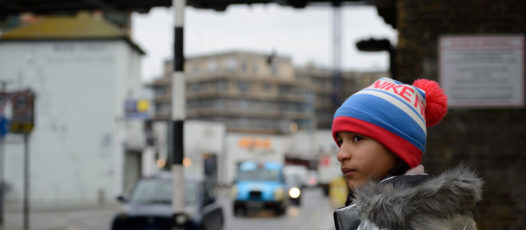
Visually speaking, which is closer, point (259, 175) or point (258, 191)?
point (258, 191)

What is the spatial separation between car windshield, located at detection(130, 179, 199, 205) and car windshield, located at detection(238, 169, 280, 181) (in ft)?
41.2

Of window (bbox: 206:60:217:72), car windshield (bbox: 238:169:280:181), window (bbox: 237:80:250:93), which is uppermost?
window (bbox: 206:60:217:72)

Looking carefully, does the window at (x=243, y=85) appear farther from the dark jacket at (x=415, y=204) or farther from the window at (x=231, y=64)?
the dark jacket at (x=415, y=204)

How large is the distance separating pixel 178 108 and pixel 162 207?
233 inches

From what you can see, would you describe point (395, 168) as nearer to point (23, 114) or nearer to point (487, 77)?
point (487, 77)

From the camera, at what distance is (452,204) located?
6.06ft

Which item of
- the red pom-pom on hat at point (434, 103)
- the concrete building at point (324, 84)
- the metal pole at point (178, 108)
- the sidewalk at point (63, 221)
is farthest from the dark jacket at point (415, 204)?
the concrete building at point (324, 84)

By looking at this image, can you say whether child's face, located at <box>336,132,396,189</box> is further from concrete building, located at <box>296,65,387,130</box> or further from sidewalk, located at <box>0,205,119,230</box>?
concrete building, located at <box>296,65,387,130</box>

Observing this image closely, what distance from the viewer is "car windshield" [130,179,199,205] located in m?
11.7

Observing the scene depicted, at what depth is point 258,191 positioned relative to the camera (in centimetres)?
2450

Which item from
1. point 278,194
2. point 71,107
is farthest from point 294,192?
point 71,107

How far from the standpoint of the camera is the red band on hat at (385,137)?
211 cm

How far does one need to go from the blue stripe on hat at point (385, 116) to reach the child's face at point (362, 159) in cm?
6

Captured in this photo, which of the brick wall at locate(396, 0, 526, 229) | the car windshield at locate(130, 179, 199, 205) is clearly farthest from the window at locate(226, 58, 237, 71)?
the brick wall at locate(396, 0, 526, 229)
